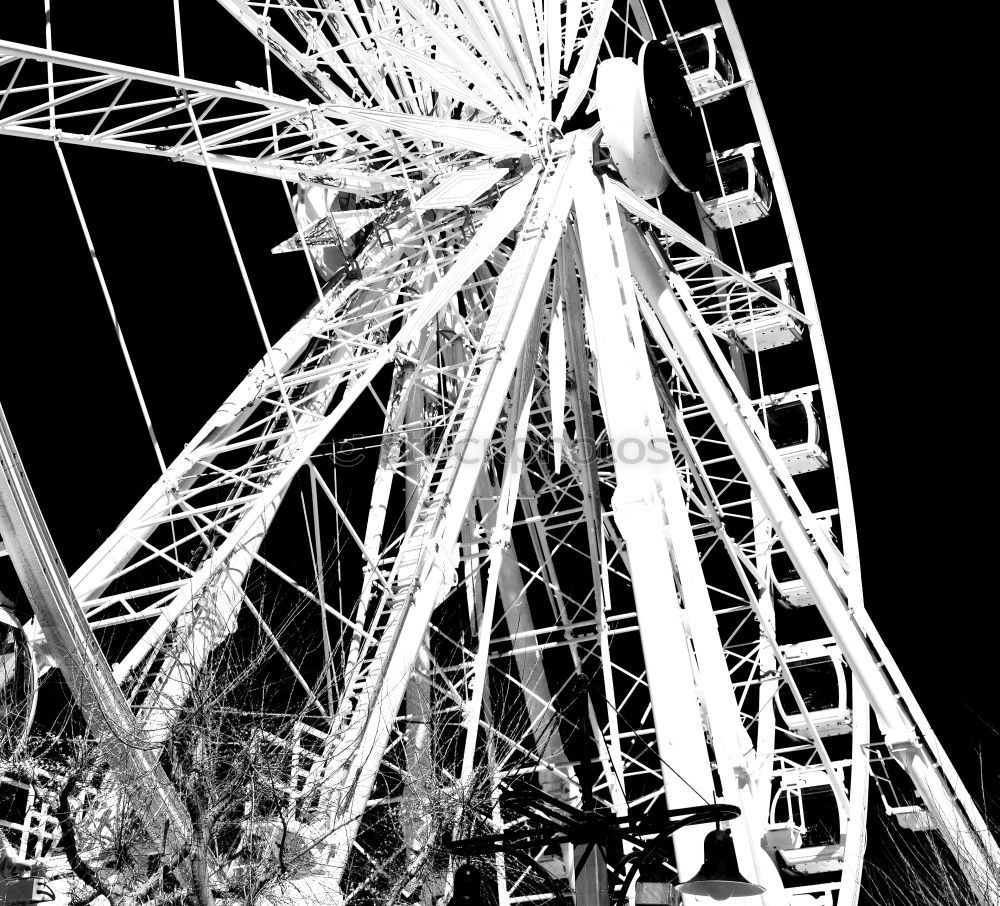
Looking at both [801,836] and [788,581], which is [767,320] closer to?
[788,581]

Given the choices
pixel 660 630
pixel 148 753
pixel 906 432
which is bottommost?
pixel 906 432

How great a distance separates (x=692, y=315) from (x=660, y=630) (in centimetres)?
603

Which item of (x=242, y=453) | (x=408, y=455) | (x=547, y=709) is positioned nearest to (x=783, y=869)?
(x=547, y=709)

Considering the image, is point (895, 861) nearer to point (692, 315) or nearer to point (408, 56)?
point (692, 315)

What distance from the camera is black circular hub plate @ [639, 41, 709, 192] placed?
15172 millimetres

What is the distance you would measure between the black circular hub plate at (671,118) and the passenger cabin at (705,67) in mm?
4773

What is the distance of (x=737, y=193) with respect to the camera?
19.8 meters

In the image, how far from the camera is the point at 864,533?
97.4 feet

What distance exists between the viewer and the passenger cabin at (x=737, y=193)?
19578mm

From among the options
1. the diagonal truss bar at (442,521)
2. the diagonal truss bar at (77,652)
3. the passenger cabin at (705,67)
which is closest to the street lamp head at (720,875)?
the diagonal truss bar at (442,521)

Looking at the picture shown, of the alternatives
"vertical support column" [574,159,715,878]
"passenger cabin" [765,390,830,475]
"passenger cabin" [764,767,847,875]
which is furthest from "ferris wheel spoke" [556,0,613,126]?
"passenger cabin" [764,767,847,875]

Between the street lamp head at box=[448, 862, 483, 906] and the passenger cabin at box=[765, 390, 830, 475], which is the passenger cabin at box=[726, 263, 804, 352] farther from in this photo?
the street lamp head at box=[448, 862, 483, 906]

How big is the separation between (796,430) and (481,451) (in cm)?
814

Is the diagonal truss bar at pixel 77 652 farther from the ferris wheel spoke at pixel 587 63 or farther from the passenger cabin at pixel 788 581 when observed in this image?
the passenger cabin at pixel 788 581
